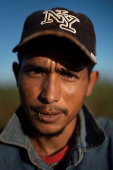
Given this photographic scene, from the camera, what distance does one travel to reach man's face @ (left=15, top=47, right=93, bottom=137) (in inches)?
68.3

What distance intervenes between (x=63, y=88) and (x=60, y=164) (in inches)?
41.6

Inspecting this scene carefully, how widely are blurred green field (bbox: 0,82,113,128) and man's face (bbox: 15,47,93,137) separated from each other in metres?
4.63

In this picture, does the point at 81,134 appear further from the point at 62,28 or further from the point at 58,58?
the point at 62,28

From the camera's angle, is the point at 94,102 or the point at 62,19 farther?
the point at 94,102

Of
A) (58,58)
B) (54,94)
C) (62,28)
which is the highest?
(62,28)

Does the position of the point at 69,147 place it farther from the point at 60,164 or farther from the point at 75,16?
the point at 75,16

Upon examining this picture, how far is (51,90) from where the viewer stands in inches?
65.4

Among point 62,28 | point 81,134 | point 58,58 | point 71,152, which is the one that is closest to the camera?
point 62,28

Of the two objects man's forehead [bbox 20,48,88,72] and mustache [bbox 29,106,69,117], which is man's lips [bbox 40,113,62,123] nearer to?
mustache [bbox 29,106,69,117]

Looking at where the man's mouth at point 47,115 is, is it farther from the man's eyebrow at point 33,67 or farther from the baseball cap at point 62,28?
the baseball cap at point 62,28

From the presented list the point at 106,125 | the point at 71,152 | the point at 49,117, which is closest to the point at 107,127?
the point at 106,125

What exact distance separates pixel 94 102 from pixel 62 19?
7.73m

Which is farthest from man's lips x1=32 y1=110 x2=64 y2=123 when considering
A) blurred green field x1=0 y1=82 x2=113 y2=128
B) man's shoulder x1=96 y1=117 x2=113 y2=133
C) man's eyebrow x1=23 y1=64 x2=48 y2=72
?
blurred green field x1=0 y1=82 x2=113 y2=128

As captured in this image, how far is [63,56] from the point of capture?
174 centimetres
